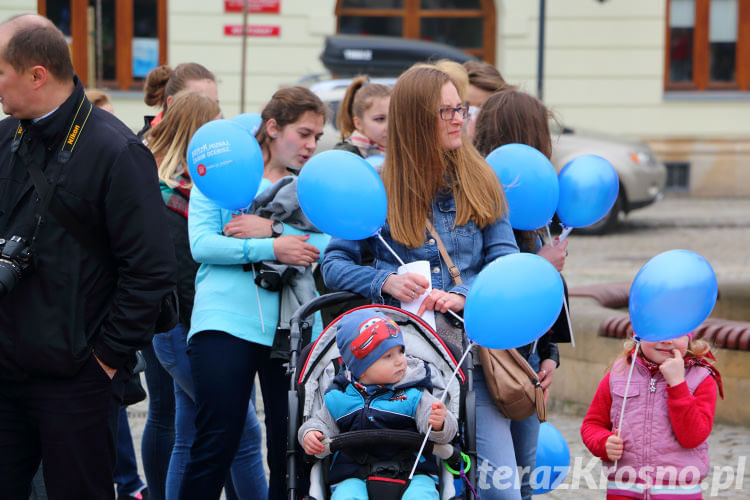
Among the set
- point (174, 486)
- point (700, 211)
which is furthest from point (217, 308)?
point (700, 211)

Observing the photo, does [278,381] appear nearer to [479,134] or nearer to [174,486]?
[174,486]

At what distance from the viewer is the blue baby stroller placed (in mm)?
3295

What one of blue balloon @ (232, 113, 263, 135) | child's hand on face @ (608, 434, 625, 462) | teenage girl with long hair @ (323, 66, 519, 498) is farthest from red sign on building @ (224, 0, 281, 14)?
child's hand on face @ (608, 434, 625, 462)

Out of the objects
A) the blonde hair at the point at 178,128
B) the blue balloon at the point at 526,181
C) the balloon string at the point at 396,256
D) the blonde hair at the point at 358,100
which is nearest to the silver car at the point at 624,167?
the blonde hair at the point at 358,100

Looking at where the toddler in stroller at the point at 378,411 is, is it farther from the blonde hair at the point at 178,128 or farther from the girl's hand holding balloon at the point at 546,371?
the blonde hair at the point at 178,128

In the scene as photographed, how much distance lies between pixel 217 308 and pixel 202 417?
1.37 ft

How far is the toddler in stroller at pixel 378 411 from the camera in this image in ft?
10.8

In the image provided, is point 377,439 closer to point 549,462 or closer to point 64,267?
point 64,267

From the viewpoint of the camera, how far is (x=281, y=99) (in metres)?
4.41

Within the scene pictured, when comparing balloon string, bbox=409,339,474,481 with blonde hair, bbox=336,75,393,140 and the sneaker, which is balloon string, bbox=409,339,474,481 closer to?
blonde hair, bbox=336,75,393,140

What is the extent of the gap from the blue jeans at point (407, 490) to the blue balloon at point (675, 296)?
91 centimetres

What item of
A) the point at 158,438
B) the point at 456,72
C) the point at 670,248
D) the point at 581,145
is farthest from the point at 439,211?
the point at 581,145

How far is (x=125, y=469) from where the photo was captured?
5176mm

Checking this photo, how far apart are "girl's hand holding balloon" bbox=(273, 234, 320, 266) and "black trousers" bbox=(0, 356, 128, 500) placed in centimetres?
96
